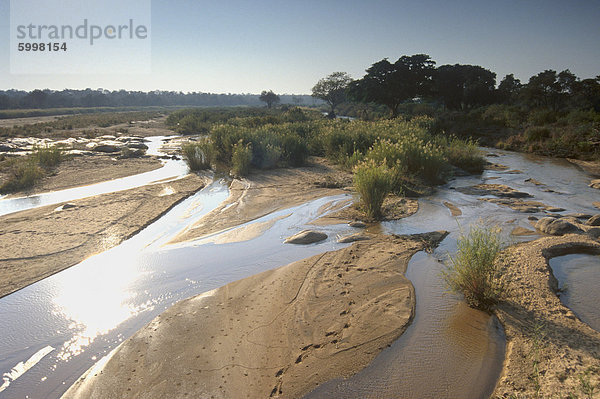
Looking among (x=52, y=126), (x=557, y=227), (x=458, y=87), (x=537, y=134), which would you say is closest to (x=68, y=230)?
(x=557, y=227)

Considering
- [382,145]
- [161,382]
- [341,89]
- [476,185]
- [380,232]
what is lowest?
[161,382]

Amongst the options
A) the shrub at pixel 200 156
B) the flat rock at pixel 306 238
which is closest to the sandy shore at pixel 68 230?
the flat rock at pixel 306 238

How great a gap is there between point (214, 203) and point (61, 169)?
7931mm

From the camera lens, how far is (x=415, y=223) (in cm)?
726

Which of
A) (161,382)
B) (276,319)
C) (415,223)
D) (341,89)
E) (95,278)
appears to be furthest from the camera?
(341,89)

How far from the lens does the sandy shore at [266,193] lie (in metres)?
7.47

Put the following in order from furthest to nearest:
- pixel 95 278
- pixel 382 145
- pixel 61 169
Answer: pixel 61 169 < pixel 382 145 < pixel 95 278

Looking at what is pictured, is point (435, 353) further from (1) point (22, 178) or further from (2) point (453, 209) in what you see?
(1) point (22, 178)

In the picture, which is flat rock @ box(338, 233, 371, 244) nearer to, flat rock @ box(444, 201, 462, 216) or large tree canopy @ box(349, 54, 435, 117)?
flat rock @ box(444, 201, 462, 216)

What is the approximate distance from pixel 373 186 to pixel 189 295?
424cm

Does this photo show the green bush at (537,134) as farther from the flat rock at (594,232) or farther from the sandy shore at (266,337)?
the sandy shore at (266,337)

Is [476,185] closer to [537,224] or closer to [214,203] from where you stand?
[537,224]

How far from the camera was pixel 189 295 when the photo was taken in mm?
4617

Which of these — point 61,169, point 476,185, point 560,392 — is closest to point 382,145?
point 476,185
